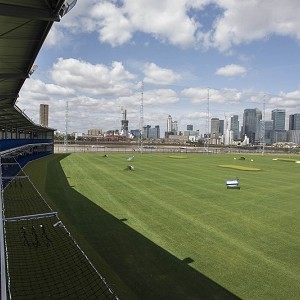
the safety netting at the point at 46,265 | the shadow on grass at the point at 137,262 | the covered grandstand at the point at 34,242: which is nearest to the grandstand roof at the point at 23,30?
the covered grandstand at the point at 34,242

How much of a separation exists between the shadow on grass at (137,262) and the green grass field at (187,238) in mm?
27

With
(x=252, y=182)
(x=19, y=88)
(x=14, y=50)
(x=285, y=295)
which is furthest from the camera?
(x=252, y=182)

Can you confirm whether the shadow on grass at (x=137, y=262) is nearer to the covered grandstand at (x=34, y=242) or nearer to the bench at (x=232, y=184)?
the covered grandstand at (x=34, y=242)

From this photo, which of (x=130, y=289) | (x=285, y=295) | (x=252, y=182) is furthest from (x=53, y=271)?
(x=252, y=182)

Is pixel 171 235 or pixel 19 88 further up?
pixel 19 88

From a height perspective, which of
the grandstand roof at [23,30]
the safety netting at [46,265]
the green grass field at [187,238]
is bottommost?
the green grass field at [187,238]

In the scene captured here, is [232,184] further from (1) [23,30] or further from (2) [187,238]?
(1) [23,30]

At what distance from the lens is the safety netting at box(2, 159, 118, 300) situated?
7852mm

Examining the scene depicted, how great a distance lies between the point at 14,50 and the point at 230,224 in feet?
36.9

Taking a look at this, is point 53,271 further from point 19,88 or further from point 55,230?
point 19,88

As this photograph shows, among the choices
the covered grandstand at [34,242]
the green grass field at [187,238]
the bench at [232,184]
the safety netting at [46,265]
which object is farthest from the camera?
the bench at [232,184]

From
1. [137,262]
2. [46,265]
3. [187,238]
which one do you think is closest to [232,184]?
[187,238]

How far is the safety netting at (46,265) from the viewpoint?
785 cm

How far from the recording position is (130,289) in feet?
26.9
